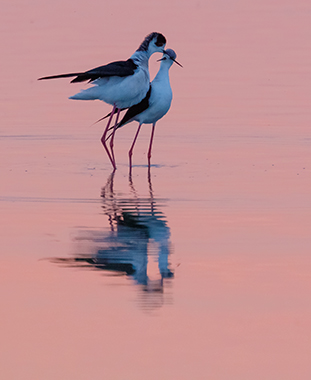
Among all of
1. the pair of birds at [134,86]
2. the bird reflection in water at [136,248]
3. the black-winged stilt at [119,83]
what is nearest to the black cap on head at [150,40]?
the pair of birds at [134,86]

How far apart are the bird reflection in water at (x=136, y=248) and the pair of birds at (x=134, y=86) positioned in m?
2.85

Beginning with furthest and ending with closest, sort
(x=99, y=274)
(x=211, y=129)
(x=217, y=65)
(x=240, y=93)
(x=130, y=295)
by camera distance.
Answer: (x=217, y=65) → (x=240, y=93) → (x=211, y=129) → (x=99, y=274) → (x=130, y=295)

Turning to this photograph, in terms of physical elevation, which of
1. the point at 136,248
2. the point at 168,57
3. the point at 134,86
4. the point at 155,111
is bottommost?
the point at 136,248

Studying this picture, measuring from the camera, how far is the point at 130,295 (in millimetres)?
6848

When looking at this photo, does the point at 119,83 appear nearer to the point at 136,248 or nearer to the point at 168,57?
the point at 168,57

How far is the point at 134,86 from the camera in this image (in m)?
12.7

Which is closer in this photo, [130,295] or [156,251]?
[130,295]

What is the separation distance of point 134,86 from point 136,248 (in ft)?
16.4

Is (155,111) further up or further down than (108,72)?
further down

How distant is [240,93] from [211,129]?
11.9 feet

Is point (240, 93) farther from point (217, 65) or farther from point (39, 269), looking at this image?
point (39, 269)

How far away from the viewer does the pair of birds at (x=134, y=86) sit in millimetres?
12484

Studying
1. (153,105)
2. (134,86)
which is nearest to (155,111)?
(153,105)

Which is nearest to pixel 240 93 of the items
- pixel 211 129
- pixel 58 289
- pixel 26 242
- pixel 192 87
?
pixel 192 87
